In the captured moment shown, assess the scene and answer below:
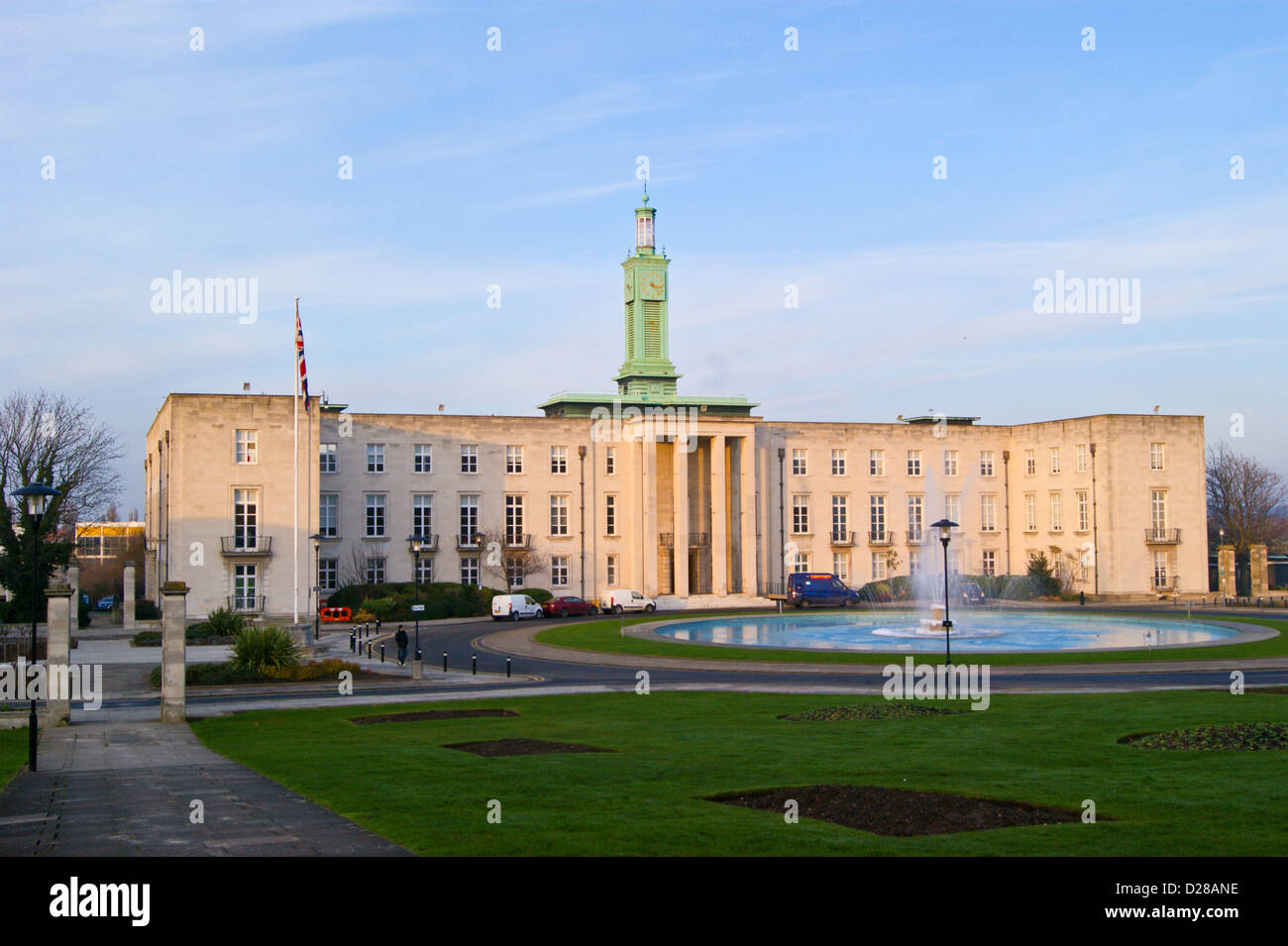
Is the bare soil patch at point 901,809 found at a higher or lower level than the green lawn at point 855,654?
higher

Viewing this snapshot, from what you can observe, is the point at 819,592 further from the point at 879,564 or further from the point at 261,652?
the point at 261,652

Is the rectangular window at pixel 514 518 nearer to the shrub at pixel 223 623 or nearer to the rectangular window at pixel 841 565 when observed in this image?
the rectangular window at pixel 841 565

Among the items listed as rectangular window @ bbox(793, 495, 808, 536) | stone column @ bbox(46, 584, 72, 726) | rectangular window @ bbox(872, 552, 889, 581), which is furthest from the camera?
rectangular window @ bbox(872, 552, 889, 581)

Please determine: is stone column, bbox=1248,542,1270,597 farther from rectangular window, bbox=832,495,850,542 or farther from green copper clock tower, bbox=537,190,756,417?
green copper clock tower, bbox=537,190,756,417

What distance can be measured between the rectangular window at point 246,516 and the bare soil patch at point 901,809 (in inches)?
2133

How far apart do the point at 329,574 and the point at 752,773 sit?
6053 centimetres

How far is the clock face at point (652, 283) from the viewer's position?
3735 inches

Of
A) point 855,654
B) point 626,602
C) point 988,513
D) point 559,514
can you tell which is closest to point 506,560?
point 559,514

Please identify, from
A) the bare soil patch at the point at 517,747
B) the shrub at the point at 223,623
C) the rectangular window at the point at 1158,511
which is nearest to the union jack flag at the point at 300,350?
the shrub at the point at 223,623

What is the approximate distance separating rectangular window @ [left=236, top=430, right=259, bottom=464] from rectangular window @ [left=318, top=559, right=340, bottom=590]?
1031 centimetres

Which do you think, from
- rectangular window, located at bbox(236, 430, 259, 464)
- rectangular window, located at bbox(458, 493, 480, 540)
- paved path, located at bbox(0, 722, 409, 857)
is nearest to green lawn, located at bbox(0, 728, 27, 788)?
paved path, located at bbox(0, 722, 409, 857)

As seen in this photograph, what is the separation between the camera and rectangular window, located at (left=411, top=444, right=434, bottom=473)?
7656cm

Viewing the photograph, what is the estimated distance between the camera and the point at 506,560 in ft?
252
